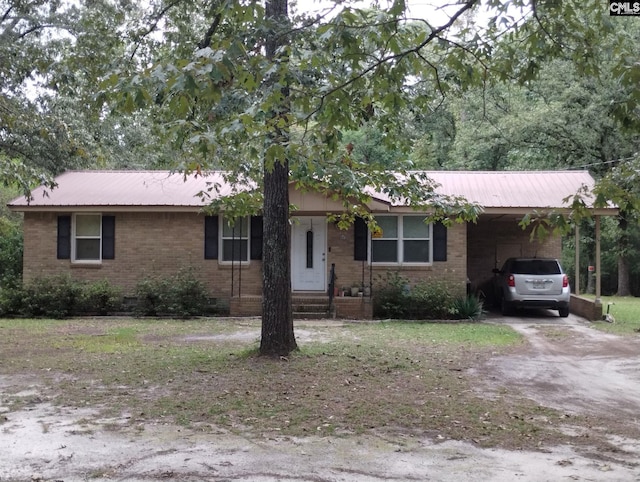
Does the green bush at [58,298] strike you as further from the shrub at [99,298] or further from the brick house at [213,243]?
the brick house at [213,243]

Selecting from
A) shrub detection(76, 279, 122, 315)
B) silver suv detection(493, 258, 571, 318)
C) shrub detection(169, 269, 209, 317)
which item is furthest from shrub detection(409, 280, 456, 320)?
shrub detection(76, 279, 122, 315)

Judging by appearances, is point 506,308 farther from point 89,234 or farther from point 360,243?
point 89,234

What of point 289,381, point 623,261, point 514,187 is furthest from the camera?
point 623,261

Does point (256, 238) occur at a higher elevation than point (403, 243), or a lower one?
higher

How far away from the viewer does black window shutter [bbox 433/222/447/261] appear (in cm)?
1734

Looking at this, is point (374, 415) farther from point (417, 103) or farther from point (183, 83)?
point (183, 83)

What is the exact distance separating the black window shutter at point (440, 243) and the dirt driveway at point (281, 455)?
10.1 m

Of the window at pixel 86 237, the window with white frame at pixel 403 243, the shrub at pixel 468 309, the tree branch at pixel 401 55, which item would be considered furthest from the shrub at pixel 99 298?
the tree branch at pixel 401 55

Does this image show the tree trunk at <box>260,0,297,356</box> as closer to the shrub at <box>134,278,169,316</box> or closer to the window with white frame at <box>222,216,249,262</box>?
the shrub at <box>134,278,169,316</box>

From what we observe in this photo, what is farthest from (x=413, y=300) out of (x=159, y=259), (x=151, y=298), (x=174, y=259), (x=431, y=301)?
(x=159, y=259)

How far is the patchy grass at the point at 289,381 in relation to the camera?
6430 millimetres

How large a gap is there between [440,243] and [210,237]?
250 inches

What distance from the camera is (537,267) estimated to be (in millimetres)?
16672

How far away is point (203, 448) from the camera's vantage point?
5.53 meters
